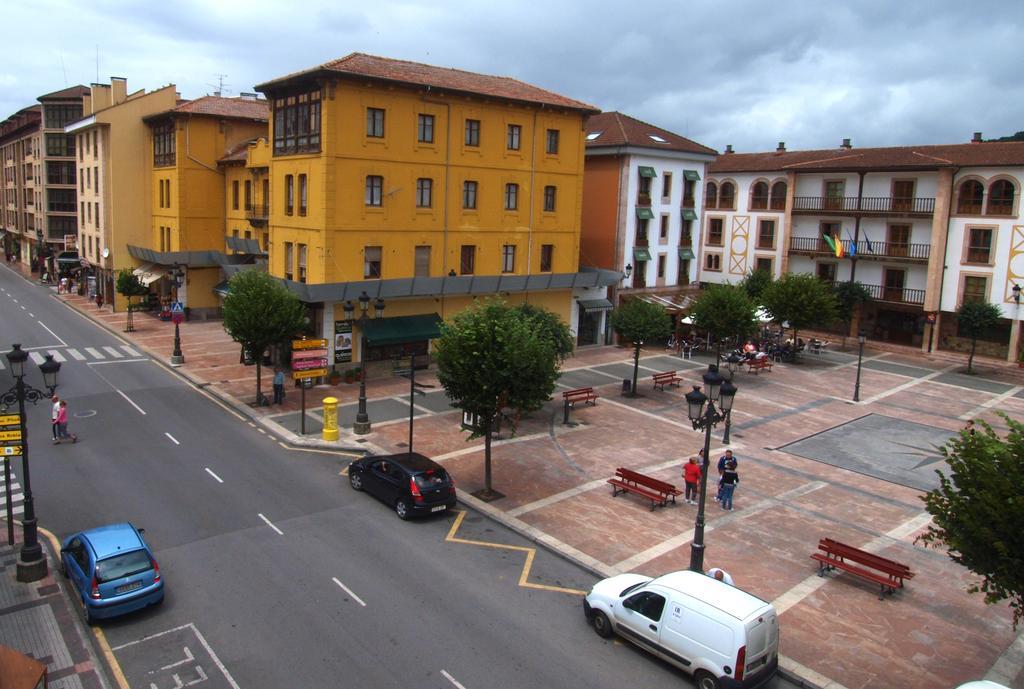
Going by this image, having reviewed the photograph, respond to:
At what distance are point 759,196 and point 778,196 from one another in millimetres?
1575

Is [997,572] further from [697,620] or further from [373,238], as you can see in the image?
[373,238]

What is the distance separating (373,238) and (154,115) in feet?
89.7

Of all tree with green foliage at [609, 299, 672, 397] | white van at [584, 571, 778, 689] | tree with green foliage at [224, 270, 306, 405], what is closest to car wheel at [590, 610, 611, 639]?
white van at [584, 571, 778, 689]

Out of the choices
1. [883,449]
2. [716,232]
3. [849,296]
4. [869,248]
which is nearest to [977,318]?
[849,296]

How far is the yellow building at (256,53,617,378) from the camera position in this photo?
3403cm

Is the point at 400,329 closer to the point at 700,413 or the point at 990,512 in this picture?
the point at 700,413

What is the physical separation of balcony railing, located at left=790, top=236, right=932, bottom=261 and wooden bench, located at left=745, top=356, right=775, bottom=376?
1346 centimetres

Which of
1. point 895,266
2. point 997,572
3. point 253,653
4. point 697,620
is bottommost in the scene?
point 253,653

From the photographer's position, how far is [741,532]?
20281mm

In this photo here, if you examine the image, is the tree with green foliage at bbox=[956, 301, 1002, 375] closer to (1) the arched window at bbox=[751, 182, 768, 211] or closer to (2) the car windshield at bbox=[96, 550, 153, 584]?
(1) the arched window at bbox=[751, 182, 768, 211]

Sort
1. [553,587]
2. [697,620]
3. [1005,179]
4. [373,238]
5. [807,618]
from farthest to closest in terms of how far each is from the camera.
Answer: [1005,179] < [373,238] < [553,587] < [807,618] < [697,620]

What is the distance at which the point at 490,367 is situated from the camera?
2127 cm

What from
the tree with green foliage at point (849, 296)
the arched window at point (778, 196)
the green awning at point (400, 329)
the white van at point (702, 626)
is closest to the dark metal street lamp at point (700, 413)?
the white van at point (702, 626)

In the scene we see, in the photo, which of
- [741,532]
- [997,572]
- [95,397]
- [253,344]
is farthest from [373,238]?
[997,572]
